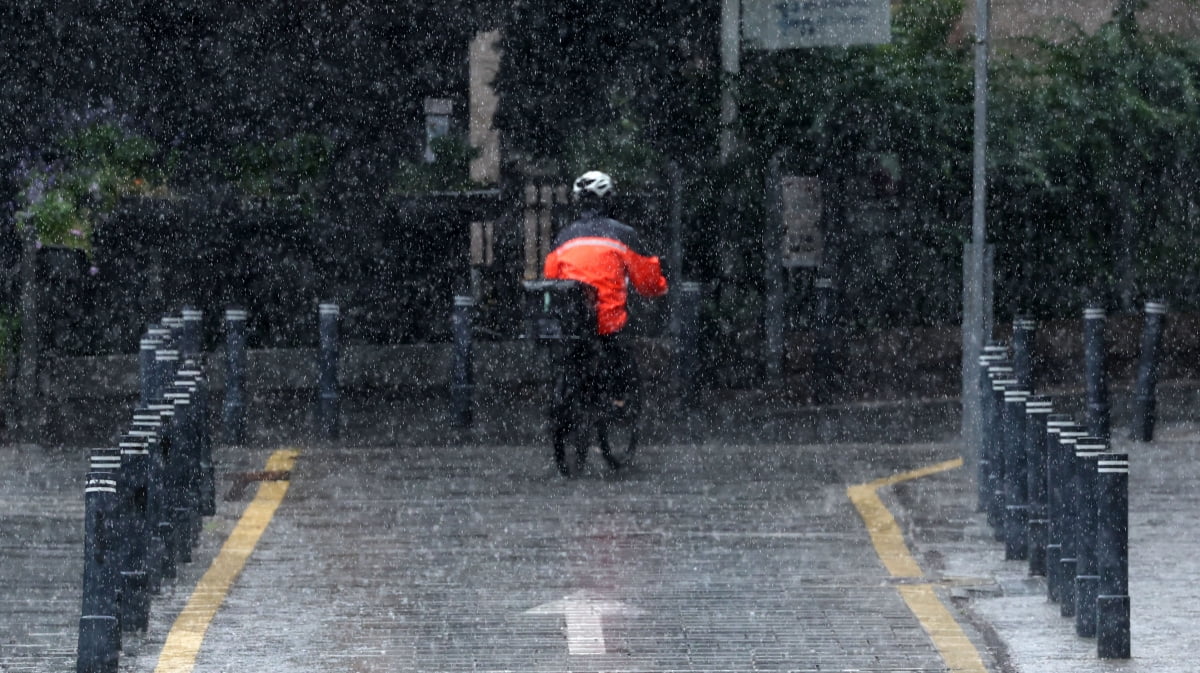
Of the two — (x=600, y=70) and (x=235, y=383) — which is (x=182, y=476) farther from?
(x=600, y=70)

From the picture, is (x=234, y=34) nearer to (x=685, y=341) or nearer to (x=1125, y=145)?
(x=685, y=341)

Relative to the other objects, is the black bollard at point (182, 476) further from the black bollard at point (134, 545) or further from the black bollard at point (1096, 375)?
the black bollard at point (1096, 375)

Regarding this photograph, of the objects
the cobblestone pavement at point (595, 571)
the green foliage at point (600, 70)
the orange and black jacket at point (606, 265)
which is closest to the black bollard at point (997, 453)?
the cobblestone pavement at point (595, 571)

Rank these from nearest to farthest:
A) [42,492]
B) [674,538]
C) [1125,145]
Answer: [674,538]
[42,492]
[1125,145]

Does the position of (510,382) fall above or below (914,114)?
below

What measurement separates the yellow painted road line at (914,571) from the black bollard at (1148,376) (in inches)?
55.9

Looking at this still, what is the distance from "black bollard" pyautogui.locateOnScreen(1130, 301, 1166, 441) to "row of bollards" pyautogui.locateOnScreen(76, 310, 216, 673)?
5.61 m

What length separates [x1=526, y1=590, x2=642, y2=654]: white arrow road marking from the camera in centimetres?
855

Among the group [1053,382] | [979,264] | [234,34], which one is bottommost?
[1053,382]

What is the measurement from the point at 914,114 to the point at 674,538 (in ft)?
26.9

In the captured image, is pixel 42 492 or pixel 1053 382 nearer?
pixel 42 492

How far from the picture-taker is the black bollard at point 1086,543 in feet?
27.8

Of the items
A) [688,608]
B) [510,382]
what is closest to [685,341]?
[510,382]

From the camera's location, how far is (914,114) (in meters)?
18.3
